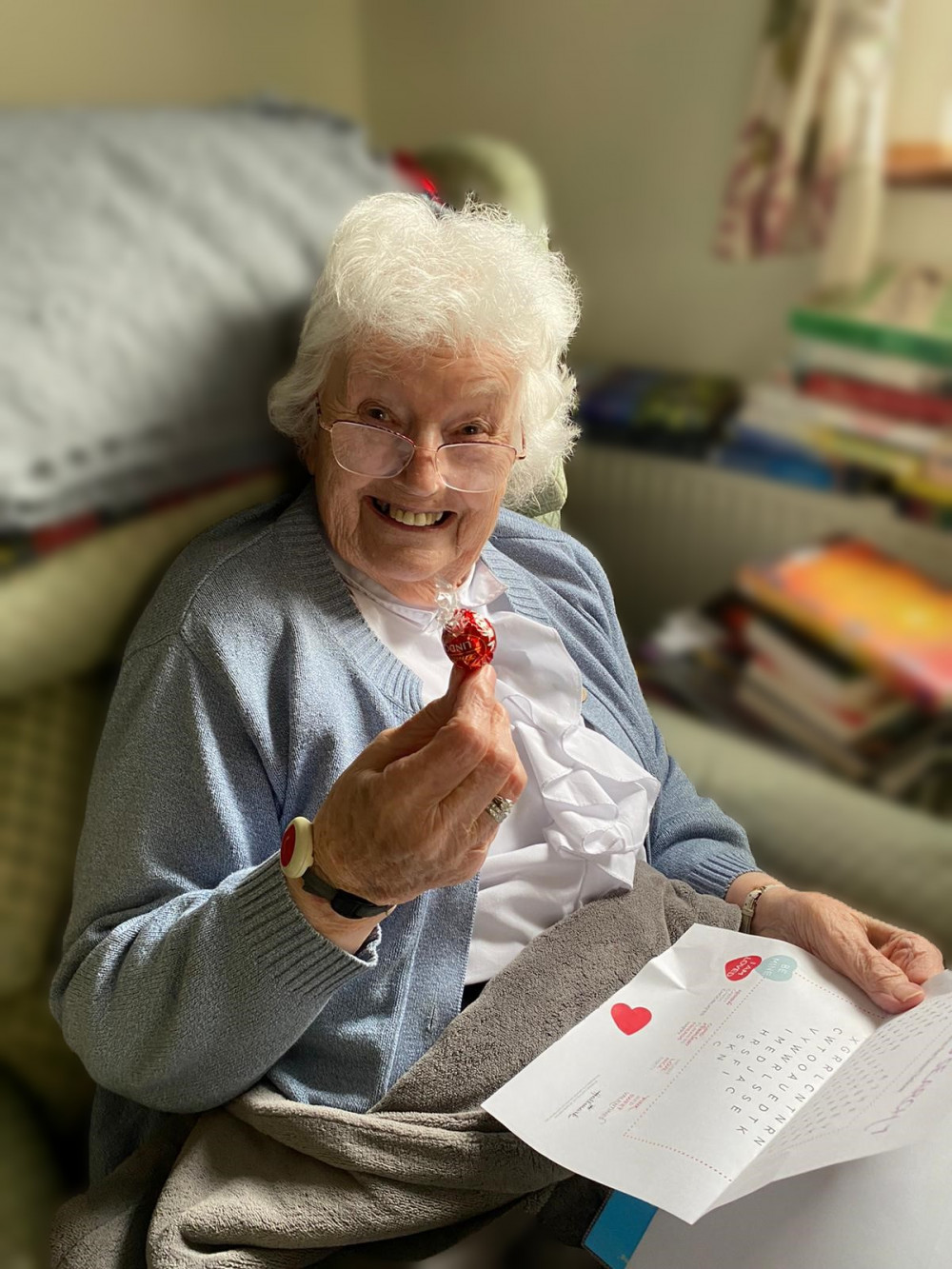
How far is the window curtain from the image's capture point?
102 cm

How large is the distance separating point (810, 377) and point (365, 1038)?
962 millimetres

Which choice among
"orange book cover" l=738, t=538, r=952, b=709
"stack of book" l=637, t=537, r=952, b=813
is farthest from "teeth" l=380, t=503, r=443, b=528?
"orange book cover" l=738, t=538, r=952, b=709

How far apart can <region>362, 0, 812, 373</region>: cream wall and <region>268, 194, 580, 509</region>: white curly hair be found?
0.24 m

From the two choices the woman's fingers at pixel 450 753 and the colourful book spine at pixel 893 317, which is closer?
the woman's fingers at pixel 450 753

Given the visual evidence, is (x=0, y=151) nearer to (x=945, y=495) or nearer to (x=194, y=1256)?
(x=194, y=1256)

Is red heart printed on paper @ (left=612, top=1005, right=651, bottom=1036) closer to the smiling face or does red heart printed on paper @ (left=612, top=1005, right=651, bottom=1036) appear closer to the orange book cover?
the smiling face

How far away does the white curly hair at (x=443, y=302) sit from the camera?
41cm

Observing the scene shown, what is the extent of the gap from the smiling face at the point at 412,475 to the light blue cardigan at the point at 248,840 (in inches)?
0.8

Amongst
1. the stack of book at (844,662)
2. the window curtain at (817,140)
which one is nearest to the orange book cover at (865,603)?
the stack of book at (844,662)

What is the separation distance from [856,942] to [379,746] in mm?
233

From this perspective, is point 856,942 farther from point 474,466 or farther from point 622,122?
point 622,122

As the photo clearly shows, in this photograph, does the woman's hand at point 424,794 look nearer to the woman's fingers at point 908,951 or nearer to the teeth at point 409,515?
the teeth at point 409,515

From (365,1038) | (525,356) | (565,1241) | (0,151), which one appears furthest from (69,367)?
(565,1241)

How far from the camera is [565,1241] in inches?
18.5
